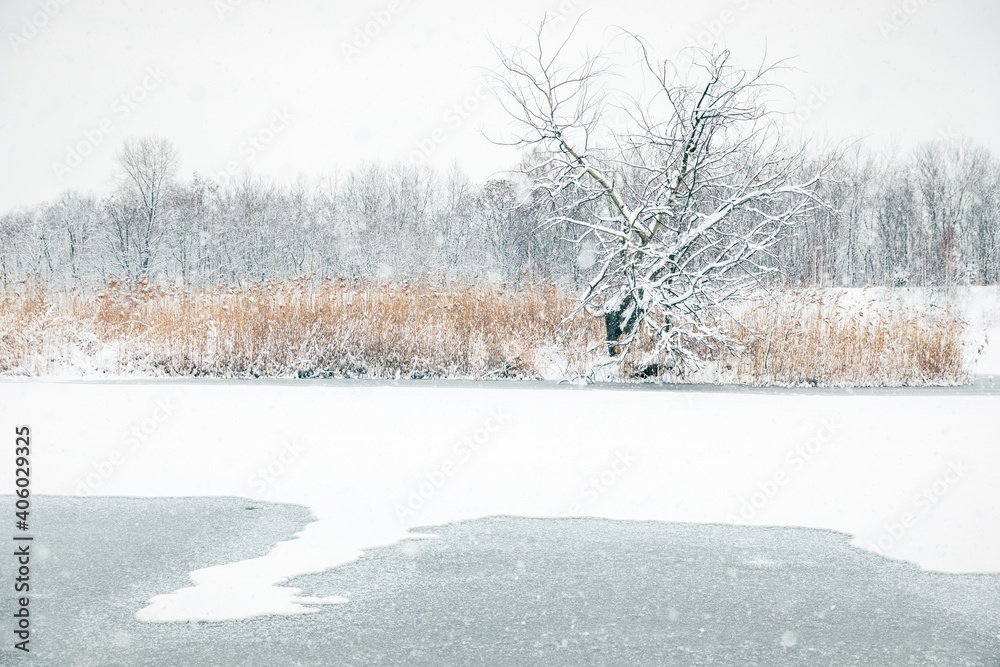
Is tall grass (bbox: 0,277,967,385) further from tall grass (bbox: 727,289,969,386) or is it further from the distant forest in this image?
the distant forest

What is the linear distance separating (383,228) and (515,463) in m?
48.8

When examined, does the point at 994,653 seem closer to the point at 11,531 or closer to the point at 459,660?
the point at 459,660

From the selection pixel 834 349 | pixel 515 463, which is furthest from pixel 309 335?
pixel 834 349

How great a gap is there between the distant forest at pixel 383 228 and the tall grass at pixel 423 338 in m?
25.8

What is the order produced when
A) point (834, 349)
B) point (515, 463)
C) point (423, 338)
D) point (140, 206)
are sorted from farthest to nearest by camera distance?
1. point (140, 206)
2. point (423, 338)
3. point (834, 349)
4. point (515, 463)

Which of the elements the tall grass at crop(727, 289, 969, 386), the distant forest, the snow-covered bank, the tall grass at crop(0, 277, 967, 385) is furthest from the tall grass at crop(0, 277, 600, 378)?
the distant forest

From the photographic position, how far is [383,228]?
53469 mm

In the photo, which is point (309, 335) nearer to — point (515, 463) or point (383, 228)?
point (515, 463)

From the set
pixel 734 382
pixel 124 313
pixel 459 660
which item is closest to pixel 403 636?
pixel 459 660

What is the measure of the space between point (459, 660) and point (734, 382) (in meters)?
9.81

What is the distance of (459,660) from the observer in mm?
2811

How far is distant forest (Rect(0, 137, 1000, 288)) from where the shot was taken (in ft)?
148

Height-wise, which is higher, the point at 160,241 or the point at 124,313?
the point at 160,241

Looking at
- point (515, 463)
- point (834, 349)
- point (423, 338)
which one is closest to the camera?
point (515, 463)
